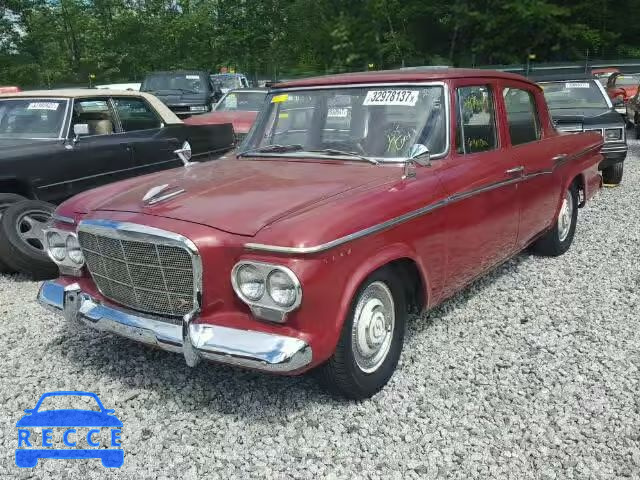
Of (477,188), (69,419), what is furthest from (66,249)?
(477,188)

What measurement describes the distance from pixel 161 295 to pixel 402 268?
134cm

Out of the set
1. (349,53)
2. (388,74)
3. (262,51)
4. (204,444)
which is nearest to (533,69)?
(349,53)

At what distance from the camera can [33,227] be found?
553 centimetres

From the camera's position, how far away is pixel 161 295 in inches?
122

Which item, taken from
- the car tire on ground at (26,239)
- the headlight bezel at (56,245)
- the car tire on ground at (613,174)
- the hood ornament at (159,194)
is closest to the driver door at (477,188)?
the hood ornament at (159,194)

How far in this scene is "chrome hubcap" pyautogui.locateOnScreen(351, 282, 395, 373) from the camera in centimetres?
312

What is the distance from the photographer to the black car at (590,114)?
8.39m

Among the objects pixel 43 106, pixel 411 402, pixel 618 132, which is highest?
pixel 43 106

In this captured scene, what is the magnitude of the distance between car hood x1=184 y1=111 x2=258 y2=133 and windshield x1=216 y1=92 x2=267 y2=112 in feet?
2.12

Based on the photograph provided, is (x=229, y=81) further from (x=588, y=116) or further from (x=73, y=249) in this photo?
(x=73, y=249)

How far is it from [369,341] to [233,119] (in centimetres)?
835

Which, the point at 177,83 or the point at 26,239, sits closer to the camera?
the point at 26,239

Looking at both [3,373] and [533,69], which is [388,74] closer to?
[3,373]

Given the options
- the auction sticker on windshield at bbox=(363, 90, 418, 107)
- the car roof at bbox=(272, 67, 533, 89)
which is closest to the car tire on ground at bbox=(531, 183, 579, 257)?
the car roof at bbox=(272, 67, 533, 89)
